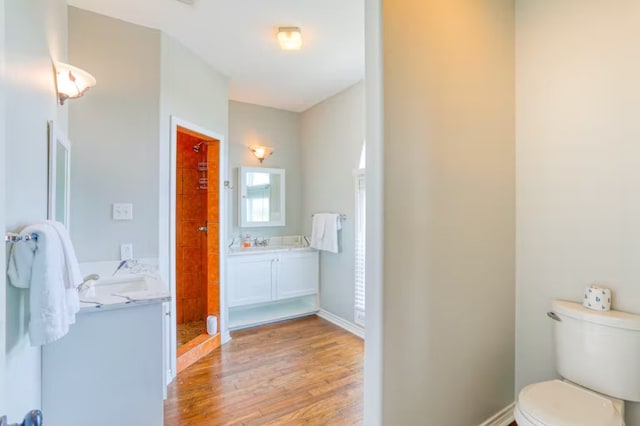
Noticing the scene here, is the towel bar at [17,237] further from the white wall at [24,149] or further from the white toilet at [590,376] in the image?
the white toilet at [590,376]

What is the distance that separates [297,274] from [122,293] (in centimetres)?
237

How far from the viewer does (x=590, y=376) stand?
1.53 m

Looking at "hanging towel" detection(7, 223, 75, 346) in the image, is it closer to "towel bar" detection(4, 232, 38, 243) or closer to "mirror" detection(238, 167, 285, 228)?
"towel bar" detection(4, 232, 38, 243)

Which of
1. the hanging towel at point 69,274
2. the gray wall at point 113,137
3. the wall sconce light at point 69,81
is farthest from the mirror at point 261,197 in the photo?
the hanging towel at point 69,274

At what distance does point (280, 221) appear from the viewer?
4250 millimetres

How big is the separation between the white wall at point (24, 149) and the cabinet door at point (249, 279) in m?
2.18

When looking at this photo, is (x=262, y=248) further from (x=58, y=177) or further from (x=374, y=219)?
(x=374, y=219)

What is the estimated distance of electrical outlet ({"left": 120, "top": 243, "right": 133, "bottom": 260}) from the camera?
7.41 feet

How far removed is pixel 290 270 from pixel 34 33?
313 cm

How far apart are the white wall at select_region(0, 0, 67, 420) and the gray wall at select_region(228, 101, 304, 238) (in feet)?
8.19

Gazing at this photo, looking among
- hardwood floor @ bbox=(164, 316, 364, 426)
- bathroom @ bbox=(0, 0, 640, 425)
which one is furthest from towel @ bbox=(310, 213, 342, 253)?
bathroom @ bbox=(0, 0, 640, 425)

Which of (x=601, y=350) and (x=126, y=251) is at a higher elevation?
(x=126, y=251)

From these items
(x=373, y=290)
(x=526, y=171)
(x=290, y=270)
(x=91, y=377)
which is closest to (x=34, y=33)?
(x=91, y=377)

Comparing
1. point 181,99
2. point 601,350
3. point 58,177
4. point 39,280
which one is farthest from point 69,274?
point 601,350
